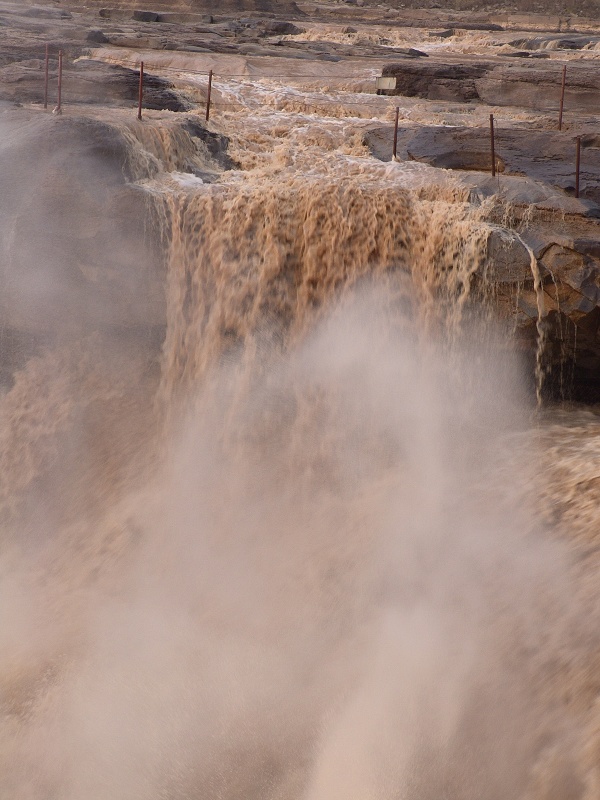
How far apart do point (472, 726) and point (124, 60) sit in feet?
36.5

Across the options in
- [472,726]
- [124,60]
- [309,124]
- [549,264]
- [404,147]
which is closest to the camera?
[472,726]

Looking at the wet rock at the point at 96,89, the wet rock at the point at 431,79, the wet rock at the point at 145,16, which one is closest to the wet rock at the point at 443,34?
the wet rock at the point at 145,16

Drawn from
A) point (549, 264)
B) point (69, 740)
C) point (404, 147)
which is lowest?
point (69, 740)

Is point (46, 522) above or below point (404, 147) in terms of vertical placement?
below

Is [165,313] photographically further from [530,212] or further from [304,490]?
[530,212]

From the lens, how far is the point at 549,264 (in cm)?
685

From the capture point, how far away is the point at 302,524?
657cm

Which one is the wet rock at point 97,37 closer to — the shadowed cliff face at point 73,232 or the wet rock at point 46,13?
the wet rock at point 46,13

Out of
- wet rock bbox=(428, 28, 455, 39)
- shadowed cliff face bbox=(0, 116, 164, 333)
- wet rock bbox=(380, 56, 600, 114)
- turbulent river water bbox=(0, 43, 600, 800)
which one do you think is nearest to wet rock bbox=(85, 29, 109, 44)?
wet rock bbox=(380, 56, 600, 114)

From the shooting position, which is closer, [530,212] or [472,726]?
[472,726]

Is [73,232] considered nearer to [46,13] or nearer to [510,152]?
[510,152]

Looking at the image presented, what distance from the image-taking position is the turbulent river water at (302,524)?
473 cm

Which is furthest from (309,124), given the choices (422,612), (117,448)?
(422,612)

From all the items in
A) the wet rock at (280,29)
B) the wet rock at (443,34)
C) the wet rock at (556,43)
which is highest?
the wet rock at (443,34)
